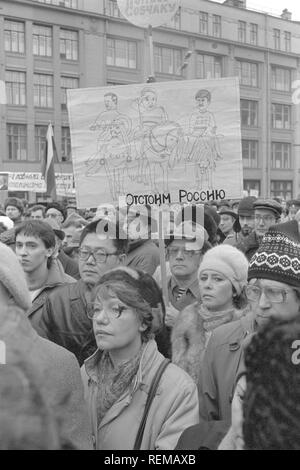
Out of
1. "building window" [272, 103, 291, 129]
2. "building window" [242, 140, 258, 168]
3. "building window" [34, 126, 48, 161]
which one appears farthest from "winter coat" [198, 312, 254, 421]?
"building window" [272, 103, 291, 129]

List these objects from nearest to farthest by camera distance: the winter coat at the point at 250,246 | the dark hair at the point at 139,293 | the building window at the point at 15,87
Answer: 1. the dark hair at the point at 139,293
2. the winter coat at the point at 250,246
3. the building window at the point at 15,87

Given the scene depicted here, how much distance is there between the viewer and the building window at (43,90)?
34.7 meters

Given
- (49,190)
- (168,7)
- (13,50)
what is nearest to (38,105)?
(13,50)

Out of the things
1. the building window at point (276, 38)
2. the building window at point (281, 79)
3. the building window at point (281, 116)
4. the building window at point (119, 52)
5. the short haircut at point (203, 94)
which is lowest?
the short haircut at point (203, 94)

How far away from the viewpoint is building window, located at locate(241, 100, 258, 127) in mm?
40000

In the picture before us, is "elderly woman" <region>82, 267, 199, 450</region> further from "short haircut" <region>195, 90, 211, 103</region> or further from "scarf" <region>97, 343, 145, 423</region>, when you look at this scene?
"short haircut" <region>195, 90, 211, 103</region>

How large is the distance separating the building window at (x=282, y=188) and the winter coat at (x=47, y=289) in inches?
1586

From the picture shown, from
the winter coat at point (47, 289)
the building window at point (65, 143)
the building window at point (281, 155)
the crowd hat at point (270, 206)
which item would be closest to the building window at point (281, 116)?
the building window at point (281, 155)

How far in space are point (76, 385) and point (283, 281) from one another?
2.84 ft

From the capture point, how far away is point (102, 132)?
142 inches

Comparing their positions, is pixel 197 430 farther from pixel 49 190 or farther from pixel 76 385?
pixel 49 190

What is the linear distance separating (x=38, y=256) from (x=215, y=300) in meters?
1.14

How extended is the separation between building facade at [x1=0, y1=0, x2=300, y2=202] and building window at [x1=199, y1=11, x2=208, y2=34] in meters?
0.06

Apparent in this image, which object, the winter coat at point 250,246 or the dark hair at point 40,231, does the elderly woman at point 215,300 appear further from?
the winter coat at point 250,246
